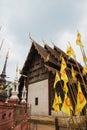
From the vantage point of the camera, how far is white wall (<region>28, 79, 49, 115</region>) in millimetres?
11703

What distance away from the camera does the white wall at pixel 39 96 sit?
11703mm

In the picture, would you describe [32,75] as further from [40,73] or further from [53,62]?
[53,62]

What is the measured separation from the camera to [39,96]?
1250cm

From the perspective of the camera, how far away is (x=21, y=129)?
10.9 metres

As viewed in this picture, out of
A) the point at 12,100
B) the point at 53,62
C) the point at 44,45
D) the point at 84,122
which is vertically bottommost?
the point at 84,122

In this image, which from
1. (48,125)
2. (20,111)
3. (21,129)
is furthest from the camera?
(20,111)

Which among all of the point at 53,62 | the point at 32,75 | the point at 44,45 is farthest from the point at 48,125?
the point at 44,45

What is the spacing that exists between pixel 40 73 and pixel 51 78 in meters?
1.66

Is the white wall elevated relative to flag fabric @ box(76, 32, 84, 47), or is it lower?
lower

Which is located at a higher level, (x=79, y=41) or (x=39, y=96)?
(x=79, y=41)

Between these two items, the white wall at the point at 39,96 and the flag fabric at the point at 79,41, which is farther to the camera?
the white wall at the point at 39,96

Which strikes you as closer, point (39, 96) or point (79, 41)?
point (79, 41)

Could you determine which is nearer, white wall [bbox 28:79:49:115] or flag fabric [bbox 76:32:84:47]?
flag fabric [bbox 76:32:84:47]

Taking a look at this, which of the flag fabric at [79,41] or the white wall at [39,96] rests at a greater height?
the flag fabric at [79,41]
